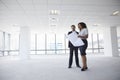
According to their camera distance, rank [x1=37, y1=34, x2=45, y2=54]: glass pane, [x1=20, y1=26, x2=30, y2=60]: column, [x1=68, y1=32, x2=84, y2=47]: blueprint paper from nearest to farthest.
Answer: [x1=68, y1=32, x2=84, y2=47]: blueprint paper, [x1=20, y1=26, x2=30, y2=60]: column, [x1=37, y1=34, x2=45, y2=54]: glass pane

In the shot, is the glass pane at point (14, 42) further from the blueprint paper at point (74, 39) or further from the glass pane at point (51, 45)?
the blueprint paper at point (74, 39)

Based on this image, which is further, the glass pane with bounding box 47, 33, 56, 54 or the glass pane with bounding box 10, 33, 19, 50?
the glass pane with bounding box 47, 33, 56, 54

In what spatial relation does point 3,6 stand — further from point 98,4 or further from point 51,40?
point 51,40

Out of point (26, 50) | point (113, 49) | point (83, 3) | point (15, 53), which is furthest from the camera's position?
point (15, 53)

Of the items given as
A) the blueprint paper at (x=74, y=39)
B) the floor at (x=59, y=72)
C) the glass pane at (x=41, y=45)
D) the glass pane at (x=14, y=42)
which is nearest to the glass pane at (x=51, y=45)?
the glass pane at (x=41, y=45)

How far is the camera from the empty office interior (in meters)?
4.43

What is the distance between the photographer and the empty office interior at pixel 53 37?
4.43 m

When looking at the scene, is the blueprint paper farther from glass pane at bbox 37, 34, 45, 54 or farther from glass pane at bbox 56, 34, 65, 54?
glass pane at bbox 37, 34, 45, 54

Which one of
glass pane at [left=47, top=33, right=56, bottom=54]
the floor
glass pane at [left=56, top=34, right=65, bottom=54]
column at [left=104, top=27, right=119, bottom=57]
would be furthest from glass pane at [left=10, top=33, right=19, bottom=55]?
the floor

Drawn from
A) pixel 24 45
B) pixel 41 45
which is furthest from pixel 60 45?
pixel 24 45

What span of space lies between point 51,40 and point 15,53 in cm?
541

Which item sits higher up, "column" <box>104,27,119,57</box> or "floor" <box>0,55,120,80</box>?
"column" <box>104,27,119,57</box>

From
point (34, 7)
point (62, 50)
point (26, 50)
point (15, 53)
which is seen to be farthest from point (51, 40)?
point (34, 7)

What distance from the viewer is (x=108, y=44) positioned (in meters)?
14.0
